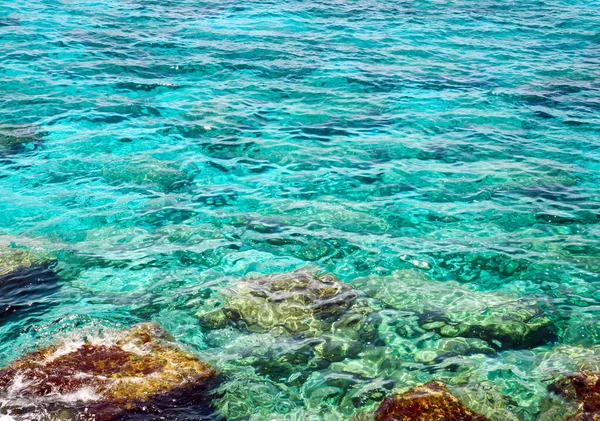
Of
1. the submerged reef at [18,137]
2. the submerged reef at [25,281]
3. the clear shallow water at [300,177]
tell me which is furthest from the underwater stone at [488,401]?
the submerged reef at [18,137]

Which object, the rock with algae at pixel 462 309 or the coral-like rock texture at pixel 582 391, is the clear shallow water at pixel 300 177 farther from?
the coral-like rock texture at pixel 582 391

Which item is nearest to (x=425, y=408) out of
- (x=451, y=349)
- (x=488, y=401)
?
(x=488, y=401)

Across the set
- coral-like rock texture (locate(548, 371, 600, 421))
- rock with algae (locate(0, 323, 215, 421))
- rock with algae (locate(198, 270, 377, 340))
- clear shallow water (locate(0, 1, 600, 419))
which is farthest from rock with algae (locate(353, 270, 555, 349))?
rock with algae (locate(0, 323, 215, 421))

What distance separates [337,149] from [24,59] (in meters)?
11.1

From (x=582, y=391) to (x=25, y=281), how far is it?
7608 mm

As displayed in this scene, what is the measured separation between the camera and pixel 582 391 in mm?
6617

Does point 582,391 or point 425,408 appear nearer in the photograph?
point 425,408

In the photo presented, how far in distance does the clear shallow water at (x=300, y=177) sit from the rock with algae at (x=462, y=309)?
220 mm

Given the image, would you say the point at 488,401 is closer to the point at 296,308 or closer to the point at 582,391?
the point at 582,391

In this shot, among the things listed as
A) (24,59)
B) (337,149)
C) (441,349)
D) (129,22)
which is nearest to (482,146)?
(337,149)

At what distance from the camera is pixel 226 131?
46.6 feet

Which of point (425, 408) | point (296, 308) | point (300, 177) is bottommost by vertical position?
point (296, 308)

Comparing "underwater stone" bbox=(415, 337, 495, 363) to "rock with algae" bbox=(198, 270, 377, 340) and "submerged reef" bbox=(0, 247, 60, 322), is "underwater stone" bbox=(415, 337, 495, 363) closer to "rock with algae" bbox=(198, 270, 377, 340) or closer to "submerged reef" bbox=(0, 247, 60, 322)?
"rock with algae" bbox=(198, 270, 377, 340)

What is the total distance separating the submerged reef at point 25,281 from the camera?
27.2 feet
